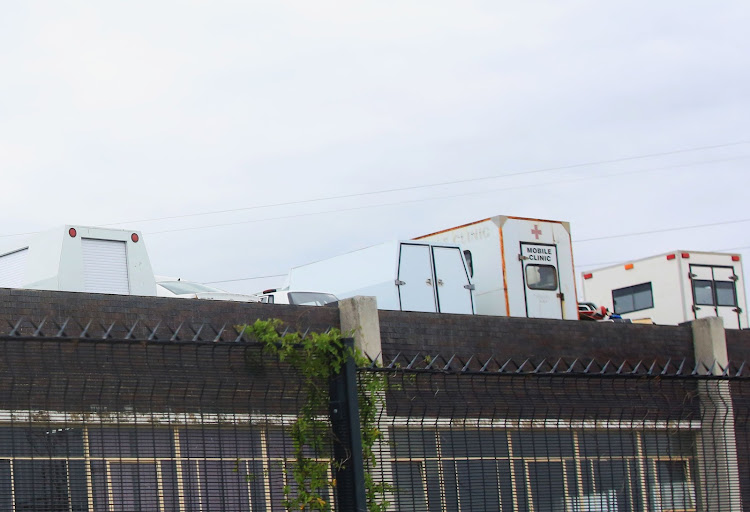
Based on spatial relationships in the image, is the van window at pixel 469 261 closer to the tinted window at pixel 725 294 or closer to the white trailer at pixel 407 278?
the white trailer at pixel 407 278

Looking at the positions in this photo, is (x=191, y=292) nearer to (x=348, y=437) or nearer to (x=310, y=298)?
(x=310, y=298)

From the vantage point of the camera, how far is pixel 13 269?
17.2 meters

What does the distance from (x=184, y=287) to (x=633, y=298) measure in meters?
13.4

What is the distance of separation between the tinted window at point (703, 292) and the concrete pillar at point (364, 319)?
16610mm

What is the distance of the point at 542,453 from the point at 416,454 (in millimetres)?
1153

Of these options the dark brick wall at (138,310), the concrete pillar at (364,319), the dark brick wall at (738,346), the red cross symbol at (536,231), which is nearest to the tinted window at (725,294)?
the red cross symbol at (536,231)

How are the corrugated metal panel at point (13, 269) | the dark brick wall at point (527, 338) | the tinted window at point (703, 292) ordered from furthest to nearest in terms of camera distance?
the tinted window at point (703, 292), the corrugated metal panel at point (13, 269), the dark brick wall at point (527, 338)

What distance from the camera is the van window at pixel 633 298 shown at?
93.6 feet

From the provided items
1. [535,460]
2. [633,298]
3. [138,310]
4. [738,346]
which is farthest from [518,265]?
[535,460]

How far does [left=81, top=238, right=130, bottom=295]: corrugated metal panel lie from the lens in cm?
1638

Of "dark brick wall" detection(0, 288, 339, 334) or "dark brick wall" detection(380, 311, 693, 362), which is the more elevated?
"dark brick wall" detection(0, 288, 339, 334)

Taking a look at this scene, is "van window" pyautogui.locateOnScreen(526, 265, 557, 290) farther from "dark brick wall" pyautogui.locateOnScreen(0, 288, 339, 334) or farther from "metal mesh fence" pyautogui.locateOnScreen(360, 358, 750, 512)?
"metal mesh fence" pyautogui.locateOnScreen(360, 358, 750, 512)

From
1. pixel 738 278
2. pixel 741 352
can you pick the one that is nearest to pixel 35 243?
pixel 741 352

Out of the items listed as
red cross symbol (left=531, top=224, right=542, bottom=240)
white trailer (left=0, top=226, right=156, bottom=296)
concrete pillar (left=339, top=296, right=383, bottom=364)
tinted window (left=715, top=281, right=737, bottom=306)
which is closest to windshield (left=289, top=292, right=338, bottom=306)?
white trailer (left=0, top=226, right=156, bottom=296)
